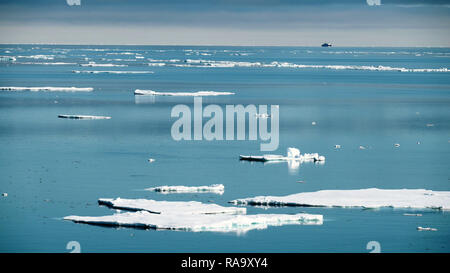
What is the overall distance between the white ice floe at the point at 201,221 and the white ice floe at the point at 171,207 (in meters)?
0.24

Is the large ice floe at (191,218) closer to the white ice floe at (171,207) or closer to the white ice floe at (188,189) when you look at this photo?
the white ice floe at (171,207)

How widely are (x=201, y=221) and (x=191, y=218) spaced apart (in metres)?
0.24

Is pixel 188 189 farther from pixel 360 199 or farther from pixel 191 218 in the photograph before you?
pixel 360 199

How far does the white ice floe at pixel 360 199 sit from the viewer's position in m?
18.1

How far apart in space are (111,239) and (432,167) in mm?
11428

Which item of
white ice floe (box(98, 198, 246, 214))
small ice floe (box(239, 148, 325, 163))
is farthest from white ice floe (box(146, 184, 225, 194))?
small ice floe (box(239, 148, 325, 163))

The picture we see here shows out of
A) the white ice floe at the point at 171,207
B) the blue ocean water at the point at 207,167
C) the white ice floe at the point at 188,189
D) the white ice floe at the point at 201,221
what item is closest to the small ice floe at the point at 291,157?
the blue ocean water at the point at 207,167

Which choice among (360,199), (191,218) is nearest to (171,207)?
(191,218)

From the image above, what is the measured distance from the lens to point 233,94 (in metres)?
52.6

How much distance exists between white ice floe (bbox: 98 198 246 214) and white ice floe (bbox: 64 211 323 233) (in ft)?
0.79

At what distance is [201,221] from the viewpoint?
53.3 ft

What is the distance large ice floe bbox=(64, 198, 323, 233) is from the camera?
16.1 metres
